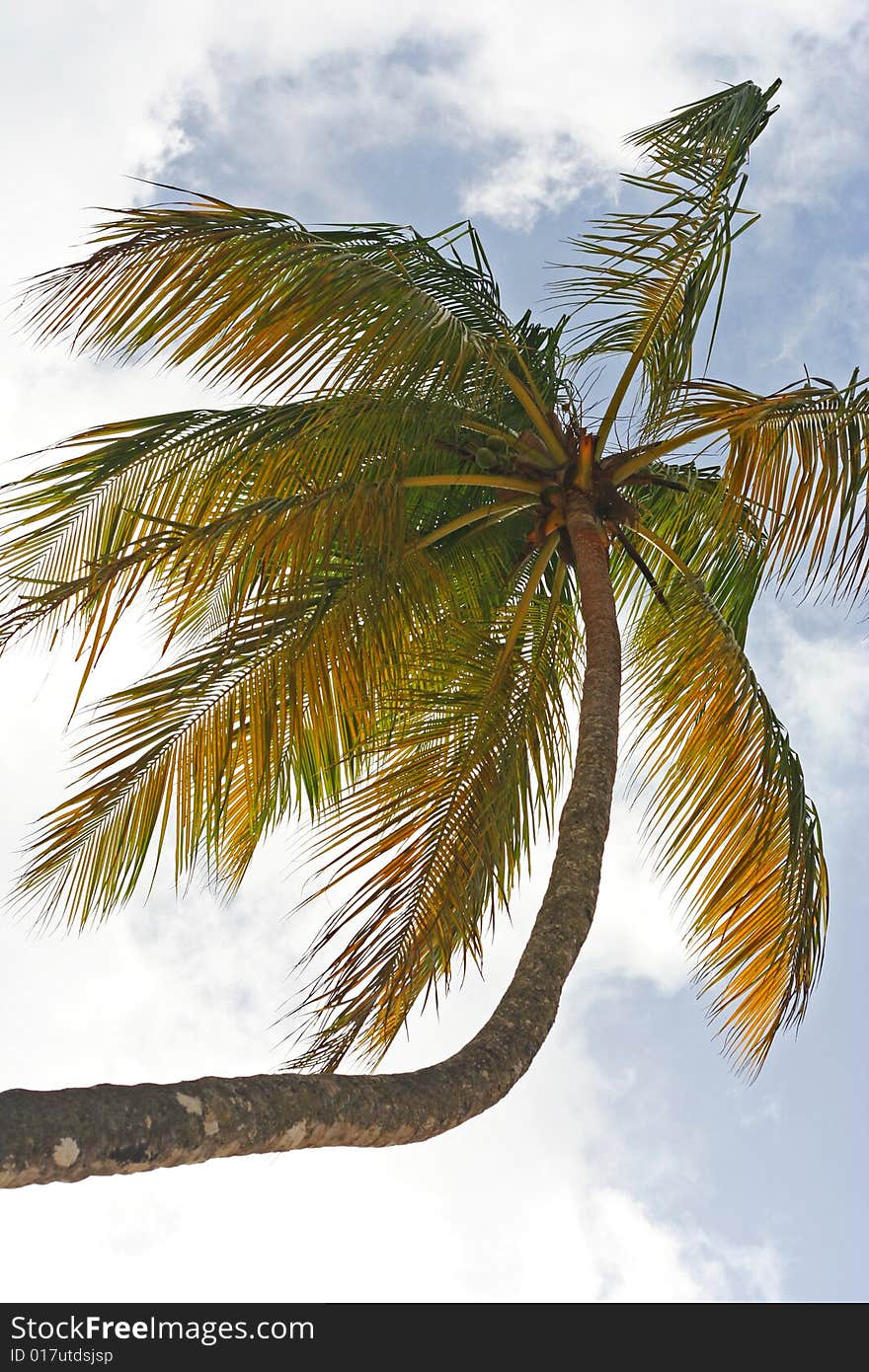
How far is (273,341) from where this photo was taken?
5637 millimetres

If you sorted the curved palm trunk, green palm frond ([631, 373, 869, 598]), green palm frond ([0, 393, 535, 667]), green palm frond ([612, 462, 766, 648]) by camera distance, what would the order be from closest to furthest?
the curved palm trunk → green palm frond ([0, 393, 535, 667]) → green palm frond ([631, 373, 869, 598]) → green palm frond ([612, 462, 766, 648])

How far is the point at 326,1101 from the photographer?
8.92 feet

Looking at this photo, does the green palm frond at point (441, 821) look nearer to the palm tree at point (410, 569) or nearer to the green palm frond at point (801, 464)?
the palm tree at point (410, 569)

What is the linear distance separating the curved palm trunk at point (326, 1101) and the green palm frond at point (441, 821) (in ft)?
3.77

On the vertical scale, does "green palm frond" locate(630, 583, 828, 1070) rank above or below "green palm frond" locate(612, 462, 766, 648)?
A: below

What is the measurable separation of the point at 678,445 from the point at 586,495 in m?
0.47

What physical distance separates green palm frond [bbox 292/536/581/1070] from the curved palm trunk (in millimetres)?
1149

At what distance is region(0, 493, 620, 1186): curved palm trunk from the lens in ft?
7.21

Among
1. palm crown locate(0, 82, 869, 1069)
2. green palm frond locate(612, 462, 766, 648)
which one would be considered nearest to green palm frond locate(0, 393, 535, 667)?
palm crown locate(0, 82, 869, 1069)

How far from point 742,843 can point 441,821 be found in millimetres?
1426

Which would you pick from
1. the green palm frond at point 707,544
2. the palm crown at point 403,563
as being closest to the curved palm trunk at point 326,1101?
the palm crown at point 403,563

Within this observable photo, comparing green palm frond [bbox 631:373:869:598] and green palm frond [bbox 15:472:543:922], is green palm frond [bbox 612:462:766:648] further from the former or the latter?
green palm frond [bbox 15:472:543:922]
